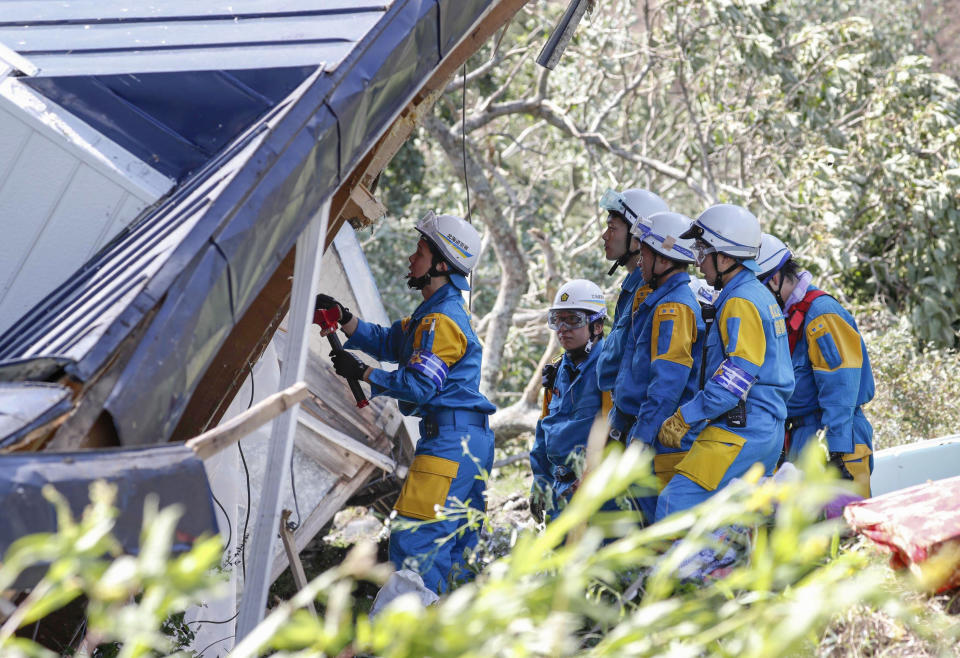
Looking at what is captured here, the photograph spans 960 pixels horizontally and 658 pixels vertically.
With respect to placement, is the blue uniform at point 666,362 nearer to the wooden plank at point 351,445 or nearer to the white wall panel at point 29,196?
the wooden plank at point 351,445

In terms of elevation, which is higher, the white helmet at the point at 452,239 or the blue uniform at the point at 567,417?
the white helmet at the point at 452,239

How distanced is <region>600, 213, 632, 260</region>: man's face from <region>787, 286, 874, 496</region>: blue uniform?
3.49 feet

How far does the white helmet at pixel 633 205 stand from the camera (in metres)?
5.07

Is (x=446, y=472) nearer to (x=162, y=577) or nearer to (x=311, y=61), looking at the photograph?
(x=311, y=61)

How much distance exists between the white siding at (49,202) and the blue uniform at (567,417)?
102 inches

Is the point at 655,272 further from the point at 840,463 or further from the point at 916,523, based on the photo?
the point at 916,523

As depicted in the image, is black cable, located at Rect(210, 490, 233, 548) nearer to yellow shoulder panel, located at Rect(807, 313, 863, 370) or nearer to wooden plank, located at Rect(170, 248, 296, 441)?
wooden plank, located at Rect(170, 248, 296, 441)

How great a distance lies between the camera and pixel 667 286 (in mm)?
4695

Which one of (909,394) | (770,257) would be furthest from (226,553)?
(909,394)

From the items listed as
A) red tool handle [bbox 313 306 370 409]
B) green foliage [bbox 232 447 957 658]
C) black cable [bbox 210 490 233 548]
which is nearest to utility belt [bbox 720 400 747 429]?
red tool handle [bbox 313 306 370 409]

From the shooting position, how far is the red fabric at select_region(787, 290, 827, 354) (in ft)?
17.2

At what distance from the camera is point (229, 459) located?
438 centimetres

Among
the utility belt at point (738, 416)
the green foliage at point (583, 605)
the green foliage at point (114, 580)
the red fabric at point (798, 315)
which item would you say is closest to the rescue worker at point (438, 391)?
the utility belt at point (738, 416)

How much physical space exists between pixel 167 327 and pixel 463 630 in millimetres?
Result: 1351
